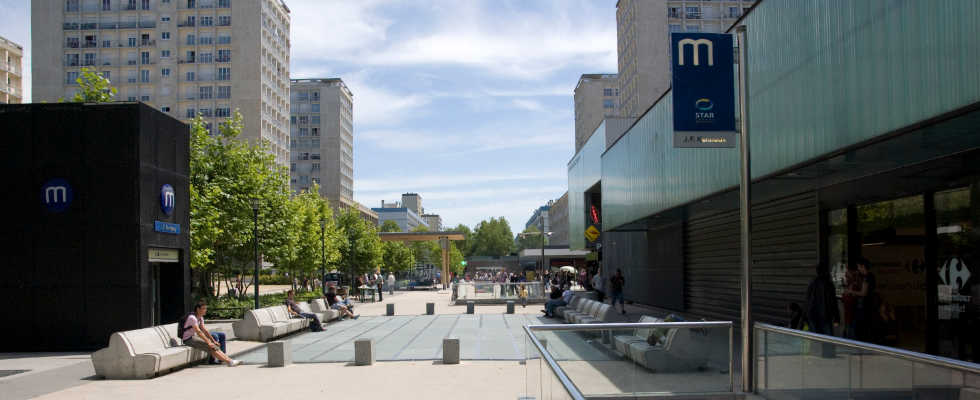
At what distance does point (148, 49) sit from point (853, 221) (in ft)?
305

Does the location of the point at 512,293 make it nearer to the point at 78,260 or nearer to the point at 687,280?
the point at 687,280

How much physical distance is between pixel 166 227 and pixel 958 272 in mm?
16884

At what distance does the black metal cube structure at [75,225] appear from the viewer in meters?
17.2

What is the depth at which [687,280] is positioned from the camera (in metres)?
28.7

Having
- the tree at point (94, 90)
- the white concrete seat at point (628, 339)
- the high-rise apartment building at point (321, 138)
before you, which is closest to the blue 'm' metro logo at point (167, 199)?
the tree at point (94, 90)

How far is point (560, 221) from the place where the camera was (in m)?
131

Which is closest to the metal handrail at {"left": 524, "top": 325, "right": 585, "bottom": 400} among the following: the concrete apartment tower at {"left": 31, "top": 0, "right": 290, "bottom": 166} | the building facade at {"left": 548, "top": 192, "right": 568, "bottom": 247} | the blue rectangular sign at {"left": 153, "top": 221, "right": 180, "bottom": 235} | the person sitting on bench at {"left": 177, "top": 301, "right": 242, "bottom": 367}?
the person sitting on bench at {"left": 177, "top": 301, "right": 242, "bottom": 367}

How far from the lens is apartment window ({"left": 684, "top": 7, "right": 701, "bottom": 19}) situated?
287 ft

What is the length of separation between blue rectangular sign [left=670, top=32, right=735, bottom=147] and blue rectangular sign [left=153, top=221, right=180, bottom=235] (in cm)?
1314

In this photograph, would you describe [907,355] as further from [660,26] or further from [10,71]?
[10,71]

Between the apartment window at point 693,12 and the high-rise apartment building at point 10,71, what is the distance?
79.2m

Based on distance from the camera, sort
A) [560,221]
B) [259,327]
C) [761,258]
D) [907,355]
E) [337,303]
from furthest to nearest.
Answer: [560,221]
[337,303]
[761,258]
[259,327]
[907,355]

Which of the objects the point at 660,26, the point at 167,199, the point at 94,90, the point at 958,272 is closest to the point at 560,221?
the point at 660,26

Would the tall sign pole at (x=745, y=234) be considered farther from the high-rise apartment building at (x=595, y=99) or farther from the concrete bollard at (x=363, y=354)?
the high-rise apartment building at (x=595, y=99)
